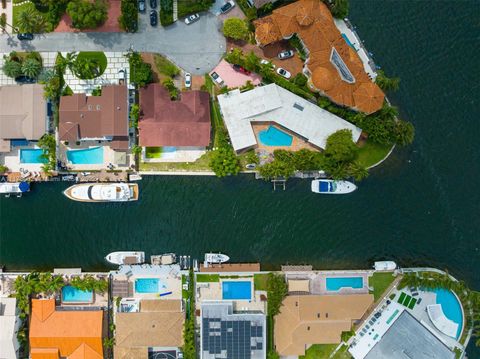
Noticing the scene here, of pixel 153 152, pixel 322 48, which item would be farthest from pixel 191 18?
pixel 153 152

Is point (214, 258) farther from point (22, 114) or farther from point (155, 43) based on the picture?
point (22, 114)

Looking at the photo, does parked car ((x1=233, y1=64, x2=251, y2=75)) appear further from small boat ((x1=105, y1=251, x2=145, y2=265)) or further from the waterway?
small boat ((x1=105, y1=251, x2=145, y2=265))

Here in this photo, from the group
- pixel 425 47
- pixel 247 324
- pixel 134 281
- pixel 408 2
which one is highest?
pixel 408 2

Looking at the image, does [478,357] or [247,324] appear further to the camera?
[478,357]

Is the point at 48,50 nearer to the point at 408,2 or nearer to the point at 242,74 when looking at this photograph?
the point at 242,74

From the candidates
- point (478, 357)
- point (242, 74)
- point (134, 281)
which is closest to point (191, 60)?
point (242, 74)

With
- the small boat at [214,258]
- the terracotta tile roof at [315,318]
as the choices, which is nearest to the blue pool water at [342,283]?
the terracotta tile roof at [315,318]

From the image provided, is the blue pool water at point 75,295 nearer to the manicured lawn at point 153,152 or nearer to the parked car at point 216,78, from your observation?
the manicured lawn at point 153,152
